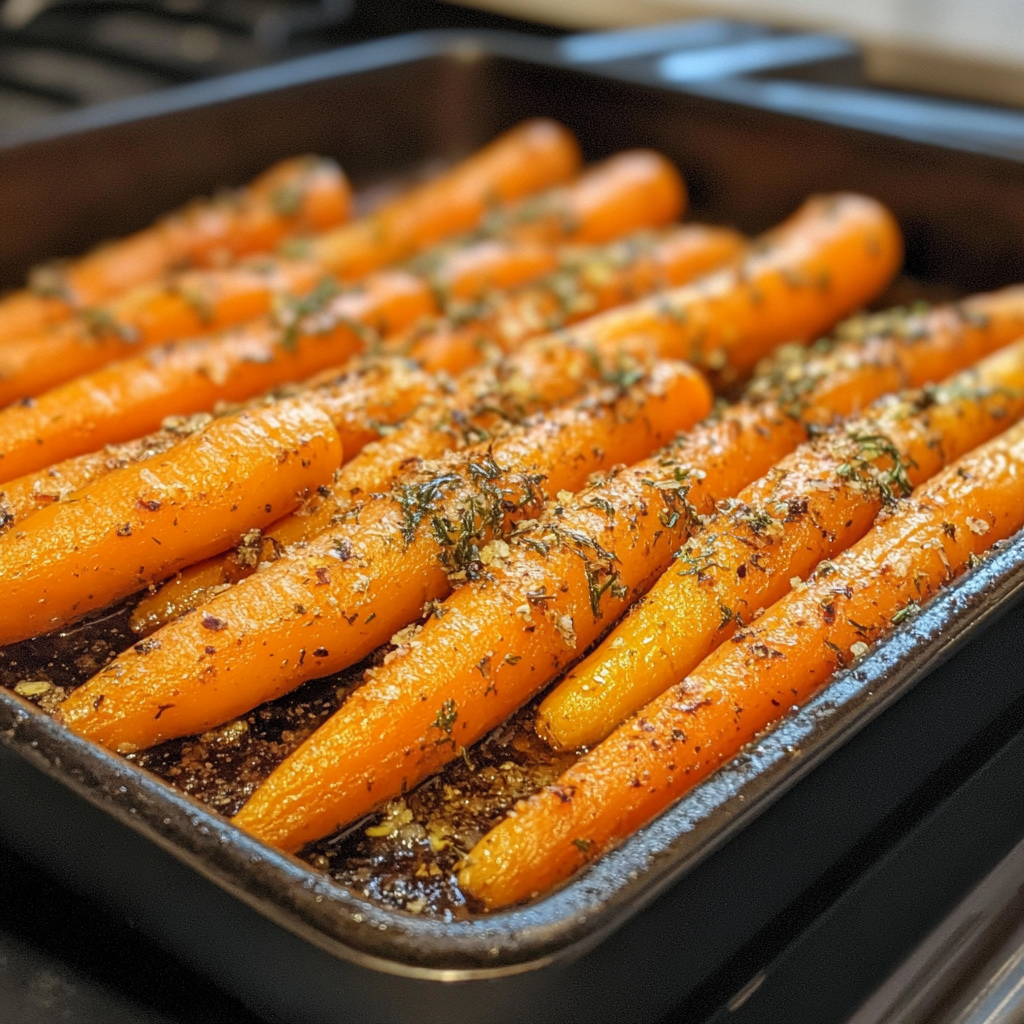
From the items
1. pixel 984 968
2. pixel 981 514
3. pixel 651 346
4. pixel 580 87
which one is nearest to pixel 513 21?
pixel 580 87

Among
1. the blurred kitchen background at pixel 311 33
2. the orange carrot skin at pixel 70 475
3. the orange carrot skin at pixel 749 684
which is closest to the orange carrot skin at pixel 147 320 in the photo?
the orange carrot skin at pixel 70 475

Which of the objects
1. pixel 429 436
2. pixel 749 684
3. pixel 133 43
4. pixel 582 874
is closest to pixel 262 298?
pixel 429 436

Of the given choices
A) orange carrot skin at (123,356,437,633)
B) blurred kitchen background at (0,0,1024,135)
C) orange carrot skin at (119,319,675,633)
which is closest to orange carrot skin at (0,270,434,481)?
orange carrot skin at (123,356,437,633)

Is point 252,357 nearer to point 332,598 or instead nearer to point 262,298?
point 262,298

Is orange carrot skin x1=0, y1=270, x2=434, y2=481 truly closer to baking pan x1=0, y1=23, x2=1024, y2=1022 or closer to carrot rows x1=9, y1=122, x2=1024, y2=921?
carrot rows x1=9, y1=122, x2=1024, y2=921

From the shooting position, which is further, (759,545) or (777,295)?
(777,295)

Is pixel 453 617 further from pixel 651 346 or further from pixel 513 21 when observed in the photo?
pixel 513 21
